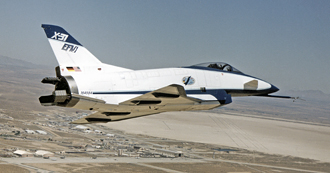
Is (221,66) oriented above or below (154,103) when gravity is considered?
above

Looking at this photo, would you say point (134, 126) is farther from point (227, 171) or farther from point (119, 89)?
point (119, 89)

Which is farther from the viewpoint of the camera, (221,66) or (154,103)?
(221,66)

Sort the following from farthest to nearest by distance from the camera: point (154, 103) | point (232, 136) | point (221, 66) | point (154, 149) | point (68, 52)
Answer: point (232, 136) → point (154, 149) → point (221, 66) → point (154, 103) → point (68, 52)

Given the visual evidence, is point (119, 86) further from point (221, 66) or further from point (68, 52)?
point (221, 66)

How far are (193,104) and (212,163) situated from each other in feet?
138

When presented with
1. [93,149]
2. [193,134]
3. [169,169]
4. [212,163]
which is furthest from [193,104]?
[193,134]

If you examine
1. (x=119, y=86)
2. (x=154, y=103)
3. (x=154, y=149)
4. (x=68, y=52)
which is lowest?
(x=154, y=149)

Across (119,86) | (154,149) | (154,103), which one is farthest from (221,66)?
(154,149)

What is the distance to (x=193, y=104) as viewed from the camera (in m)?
25.5

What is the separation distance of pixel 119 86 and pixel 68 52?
4.01 meters

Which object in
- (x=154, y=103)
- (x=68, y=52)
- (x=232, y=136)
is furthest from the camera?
(x=232, y=136)

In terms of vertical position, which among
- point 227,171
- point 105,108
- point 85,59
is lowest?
point 227,171

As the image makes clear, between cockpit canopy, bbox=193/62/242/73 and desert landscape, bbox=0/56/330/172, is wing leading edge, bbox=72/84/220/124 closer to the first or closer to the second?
cockpit canopy, bbox=193/62/242/73

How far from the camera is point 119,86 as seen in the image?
23.9 metres
